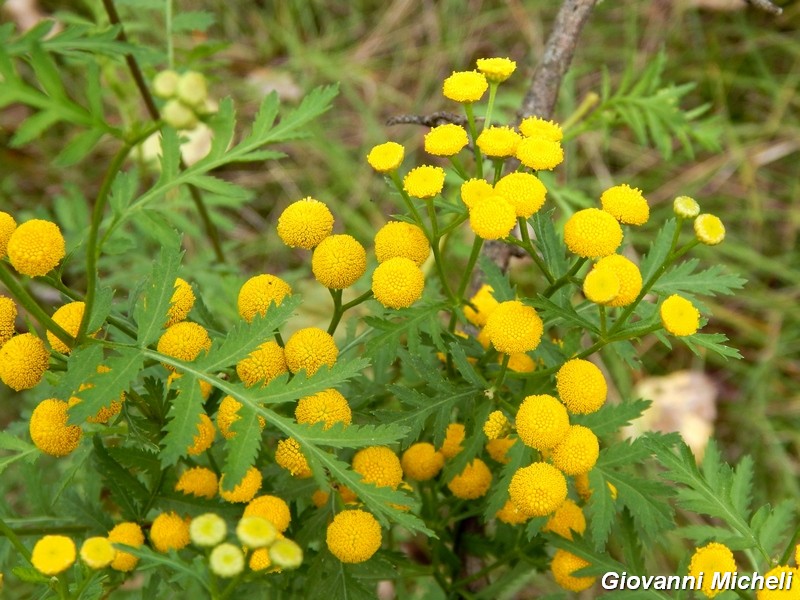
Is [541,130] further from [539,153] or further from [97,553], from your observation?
[97,553]

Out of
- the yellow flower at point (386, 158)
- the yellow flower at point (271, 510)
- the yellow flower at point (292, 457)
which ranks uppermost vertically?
the yellow flower at point (386, 158)

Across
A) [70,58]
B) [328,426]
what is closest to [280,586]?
[328,426]

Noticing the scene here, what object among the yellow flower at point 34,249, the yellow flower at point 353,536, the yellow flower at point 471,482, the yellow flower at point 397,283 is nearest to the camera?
the yellow flower at point 34,249

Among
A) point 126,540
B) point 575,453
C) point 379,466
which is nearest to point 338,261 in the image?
point 379,466

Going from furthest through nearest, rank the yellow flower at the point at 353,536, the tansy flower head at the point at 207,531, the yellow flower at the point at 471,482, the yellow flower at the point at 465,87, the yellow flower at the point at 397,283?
the yellow flower at the point at 471,482
the yellow flower at the point at 465,87
the yellow flower at the point at 397,283
the yellow flower at the point at 353,536
the tansy flower head at the point at 207,531

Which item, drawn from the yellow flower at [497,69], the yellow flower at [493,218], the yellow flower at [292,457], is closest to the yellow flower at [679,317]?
the yellow flower at [493,218]

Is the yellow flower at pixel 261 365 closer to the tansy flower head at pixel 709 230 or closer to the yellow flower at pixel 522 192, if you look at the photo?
the yellow flower at pixel 522 192

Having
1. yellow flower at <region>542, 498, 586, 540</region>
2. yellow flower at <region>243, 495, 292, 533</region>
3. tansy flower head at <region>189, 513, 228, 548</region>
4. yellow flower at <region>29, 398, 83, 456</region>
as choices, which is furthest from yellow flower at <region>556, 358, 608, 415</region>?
yellow flower at <region>29, 398, 83, 456</region>
